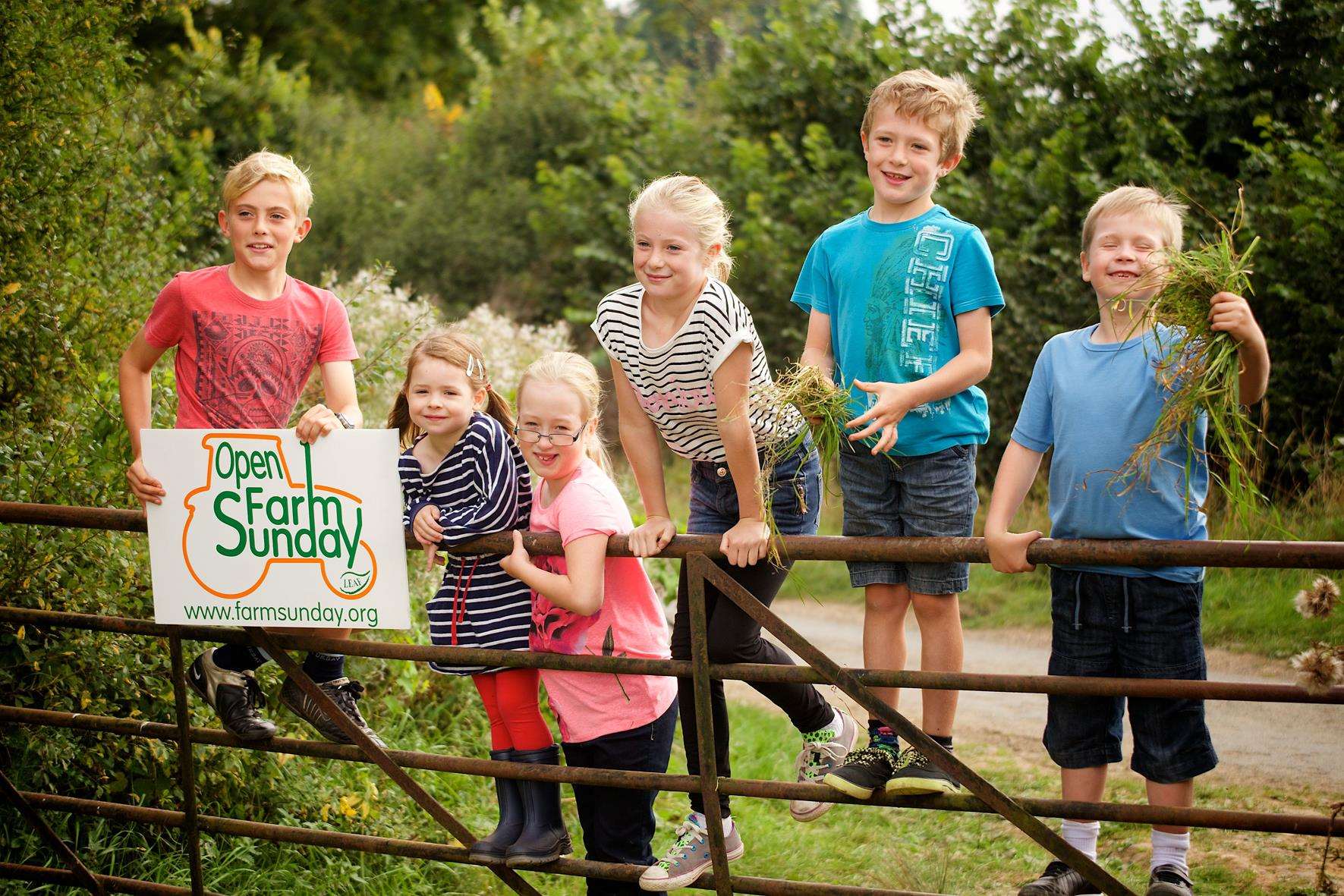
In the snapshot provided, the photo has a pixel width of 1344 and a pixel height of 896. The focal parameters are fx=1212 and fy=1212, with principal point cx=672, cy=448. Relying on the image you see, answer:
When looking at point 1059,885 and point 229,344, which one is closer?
point 1059,885

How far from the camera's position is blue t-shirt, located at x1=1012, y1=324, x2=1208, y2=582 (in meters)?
2.77

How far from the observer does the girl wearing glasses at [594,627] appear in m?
3.01

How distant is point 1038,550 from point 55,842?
114 inches

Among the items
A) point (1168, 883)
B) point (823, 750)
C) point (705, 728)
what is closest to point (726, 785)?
point (705, 728)

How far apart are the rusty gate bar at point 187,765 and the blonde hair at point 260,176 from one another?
1243mm

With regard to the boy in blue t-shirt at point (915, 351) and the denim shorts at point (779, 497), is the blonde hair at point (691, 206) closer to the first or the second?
the boy in blue t-shirt at point (915, 351)

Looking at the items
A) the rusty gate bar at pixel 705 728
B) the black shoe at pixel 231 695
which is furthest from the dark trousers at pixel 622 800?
the black shoe at pixel 231 695

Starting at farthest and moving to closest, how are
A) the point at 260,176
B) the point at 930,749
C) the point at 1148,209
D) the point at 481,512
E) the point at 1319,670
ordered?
the point at 260,176
the point at 481,512
the point at 1148,209
the point at 930,749
the point at 1319,670

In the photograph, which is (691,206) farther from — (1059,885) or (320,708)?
(1059,885)

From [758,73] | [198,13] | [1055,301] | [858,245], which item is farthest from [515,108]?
[858,245]

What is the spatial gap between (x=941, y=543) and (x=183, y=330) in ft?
7.44

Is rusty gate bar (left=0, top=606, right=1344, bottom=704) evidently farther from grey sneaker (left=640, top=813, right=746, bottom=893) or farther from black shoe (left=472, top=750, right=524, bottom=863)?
grey sneaker (left=640, top=813, right=746, bottom=893)

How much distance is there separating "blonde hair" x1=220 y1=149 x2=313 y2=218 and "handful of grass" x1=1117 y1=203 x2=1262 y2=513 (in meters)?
2.36

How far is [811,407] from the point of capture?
2.73 m
